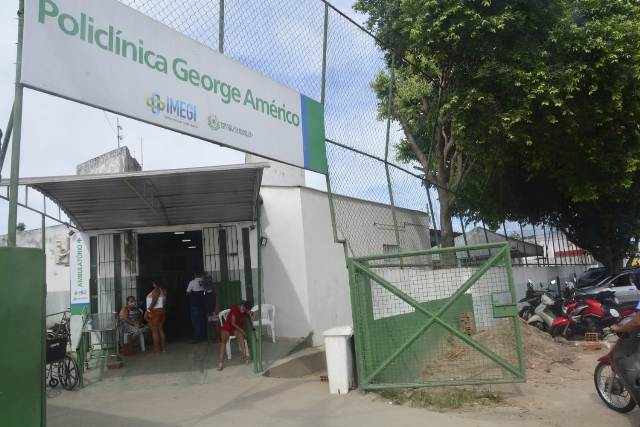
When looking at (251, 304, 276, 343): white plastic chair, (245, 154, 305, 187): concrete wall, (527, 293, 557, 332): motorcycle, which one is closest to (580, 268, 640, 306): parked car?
(527, 293, 557, 332): motorcycle

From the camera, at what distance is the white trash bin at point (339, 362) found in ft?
23.5

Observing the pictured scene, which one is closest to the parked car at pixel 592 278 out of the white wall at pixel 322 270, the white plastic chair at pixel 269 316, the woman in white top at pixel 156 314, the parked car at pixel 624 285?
the parked car at pixel 624 285

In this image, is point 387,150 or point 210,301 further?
point 210,301

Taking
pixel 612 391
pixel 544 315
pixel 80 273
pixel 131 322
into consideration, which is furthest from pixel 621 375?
pixel 80 273

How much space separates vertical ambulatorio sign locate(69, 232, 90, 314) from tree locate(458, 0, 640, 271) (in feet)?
27.8

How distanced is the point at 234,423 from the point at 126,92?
357 cm

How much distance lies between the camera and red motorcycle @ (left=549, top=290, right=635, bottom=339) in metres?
11.4

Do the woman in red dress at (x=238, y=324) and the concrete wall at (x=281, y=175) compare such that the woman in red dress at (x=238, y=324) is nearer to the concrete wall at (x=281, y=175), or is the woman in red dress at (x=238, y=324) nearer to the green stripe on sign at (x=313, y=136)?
the green stripe on sign at (x=313, y=136)

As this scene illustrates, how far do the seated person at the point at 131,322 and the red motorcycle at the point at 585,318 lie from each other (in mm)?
8404

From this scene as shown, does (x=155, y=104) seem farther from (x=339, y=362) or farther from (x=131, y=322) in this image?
(x=131, y=322)

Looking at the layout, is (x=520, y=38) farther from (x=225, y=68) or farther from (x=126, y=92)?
(x=126, y=92)

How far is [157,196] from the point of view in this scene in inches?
380

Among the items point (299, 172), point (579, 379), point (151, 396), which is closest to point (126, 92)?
point (151, 396)

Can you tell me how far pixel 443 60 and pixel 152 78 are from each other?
8.33 meters
